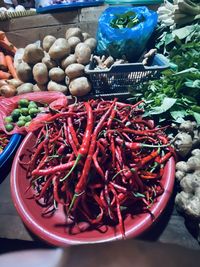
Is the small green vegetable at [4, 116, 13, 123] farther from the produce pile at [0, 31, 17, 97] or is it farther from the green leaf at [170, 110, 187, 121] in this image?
the green leaf at [170, 110, 187, 121]

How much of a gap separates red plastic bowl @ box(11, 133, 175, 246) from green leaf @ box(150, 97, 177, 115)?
34 cm

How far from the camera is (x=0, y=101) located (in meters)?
2.16

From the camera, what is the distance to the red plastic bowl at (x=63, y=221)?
1.13m

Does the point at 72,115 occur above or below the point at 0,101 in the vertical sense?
above

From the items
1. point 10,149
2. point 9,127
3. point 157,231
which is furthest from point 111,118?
point 9,127

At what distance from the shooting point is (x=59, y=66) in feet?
7.70

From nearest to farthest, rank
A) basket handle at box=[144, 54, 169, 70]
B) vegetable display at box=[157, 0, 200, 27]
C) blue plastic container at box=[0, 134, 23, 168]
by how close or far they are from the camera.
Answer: blue plastic container at box=[0, 134, 23, 168], basket handle at box=[144, 54, 169, 70], vegetable display at box=[157, 0, 200, 27]

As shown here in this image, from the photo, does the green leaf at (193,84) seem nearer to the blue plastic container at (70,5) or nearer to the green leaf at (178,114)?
the green leaf at (178,114)

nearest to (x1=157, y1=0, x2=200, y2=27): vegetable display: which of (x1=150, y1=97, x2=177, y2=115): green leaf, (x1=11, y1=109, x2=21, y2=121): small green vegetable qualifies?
(x1=150, y1=97, x2=177, y2=115): green leaf

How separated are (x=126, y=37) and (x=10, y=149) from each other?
4.33ft

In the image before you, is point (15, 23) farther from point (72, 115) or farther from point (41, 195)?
point (41, 195)

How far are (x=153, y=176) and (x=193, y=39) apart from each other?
1.27 m

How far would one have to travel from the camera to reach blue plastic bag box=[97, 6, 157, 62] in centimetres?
215

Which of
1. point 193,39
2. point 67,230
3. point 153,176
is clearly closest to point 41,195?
point 67,230
